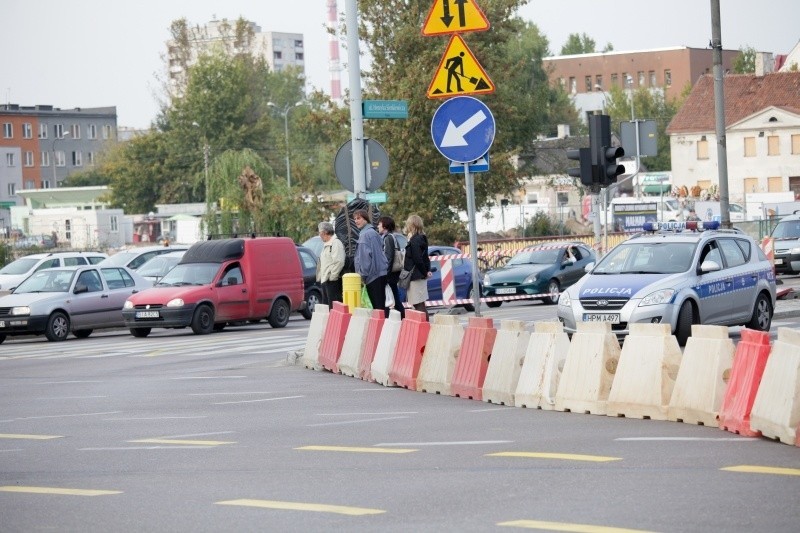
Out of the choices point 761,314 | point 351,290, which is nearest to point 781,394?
point 351,290

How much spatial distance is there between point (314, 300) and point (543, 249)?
6827mm

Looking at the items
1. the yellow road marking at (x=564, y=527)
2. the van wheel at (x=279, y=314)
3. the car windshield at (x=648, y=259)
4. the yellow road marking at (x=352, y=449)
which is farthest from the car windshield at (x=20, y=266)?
the yellow road marking at (x=564, y=527)

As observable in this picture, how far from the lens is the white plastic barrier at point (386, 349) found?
694 inches

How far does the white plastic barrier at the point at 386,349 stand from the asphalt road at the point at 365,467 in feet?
1.24

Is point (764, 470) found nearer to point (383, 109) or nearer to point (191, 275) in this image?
point (383, 109)

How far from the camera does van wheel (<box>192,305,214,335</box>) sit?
3092cm

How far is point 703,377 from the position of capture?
40.6 ft

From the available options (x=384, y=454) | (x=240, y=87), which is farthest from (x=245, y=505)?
(x=240, y=87)

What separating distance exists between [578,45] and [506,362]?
16997 centimetres

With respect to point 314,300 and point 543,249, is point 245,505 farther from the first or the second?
point 543,249

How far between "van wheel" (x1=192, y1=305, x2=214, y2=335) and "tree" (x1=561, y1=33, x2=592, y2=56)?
154 metres

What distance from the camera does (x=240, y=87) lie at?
129625mm

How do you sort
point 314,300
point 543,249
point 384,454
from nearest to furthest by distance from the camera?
point 384,454, point 314,300, point 543,249

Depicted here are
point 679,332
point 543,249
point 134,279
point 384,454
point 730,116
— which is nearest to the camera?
point 384,454
